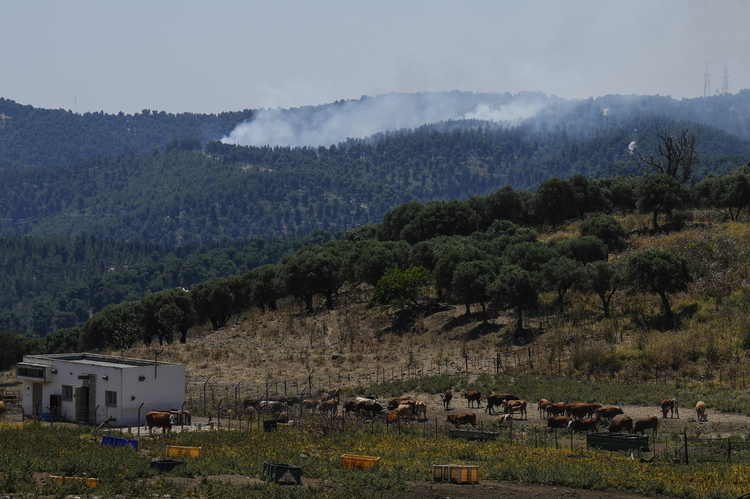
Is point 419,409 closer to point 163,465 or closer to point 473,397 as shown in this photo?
point 473,397

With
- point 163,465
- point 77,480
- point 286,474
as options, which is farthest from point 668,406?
point 77,480

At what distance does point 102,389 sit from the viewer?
54.7 meters

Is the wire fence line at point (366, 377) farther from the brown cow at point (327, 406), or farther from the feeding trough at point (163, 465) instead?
the feeding trough at point (163, 465)

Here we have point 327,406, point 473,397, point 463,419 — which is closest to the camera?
point 463,419

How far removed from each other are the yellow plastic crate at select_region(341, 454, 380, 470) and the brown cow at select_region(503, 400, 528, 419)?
15583 millimetres

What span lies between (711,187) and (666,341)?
44789mm

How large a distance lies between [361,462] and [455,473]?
4.57m

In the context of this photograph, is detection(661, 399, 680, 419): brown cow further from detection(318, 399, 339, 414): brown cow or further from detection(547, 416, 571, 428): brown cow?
detection(318, 399, 339, 414): brown cow

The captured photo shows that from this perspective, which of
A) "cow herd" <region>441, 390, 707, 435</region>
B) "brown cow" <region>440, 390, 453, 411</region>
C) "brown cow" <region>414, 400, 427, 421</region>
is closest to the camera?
"cow herd" <region>441, 390, 707, 435</region>

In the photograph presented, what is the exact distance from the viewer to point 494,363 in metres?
68.7

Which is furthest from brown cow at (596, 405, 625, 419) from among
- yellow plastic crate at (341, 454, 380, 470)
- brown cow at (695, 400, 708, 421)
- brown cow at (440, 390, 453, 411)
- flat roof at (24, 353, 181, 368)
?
flat roof at (24, 353, 181, 368)

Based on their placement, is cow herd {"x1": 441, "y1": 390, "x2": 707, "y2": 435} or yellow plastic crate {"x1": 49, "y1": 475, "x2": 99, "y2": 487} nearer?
yellow plastic crate {"x1": 49, "y1": 475, "x2": 99, "y2": 487}

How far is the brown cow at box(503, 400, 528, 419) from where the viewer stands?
49.6 m

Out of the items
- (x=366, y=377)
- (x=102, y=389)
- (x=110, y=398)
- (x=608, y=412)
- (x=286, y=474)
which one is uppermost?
(x=102, y=389)
